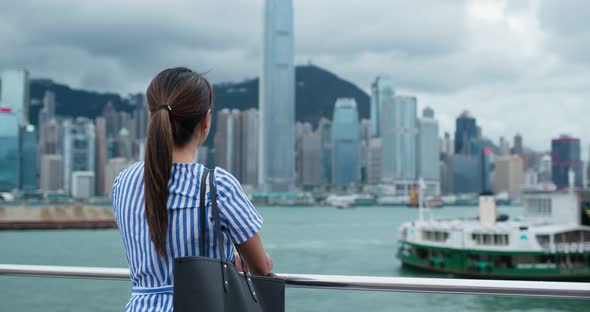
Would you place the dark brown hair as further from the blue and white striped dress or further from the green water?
the green water

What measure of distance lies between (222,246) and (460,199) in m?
129

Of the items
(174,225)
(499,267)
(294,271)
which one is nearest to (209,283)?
(174,225)

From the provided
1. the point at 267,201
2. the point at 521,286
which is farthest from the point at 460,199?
the point at 521,286

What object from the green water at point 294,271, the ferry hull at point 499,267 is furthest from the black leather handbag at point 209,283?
the ferry hull at point 499,267

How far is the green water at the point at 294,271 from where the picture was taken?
2277mm

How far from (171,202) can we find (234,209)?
14 centimetres

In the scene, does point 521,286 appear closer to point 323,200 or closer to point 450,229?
point 450,229

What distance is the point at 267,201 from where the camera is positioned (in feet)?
381

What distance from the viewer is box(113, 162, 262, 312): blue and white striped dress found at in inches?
48.1

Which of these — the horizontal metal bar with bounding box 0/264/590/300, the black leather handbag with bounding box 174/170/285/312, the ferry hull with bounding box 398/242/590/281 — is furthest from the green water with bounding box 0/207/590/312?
the ferry hull with bounding box 398/242/590/281

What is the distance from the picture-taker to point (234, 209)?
122 centimetres

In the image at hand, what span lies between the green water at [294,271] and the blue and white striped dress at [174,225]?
58cm

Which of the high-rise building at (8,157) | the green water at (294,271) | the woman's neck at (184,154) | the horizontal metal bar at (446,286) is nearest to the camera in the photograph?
the woman's neck at (184,154)

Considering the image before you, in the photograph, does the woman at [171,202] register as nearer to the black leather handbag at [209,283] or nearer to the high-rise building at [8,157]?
the black leather handbag at [209,283]
